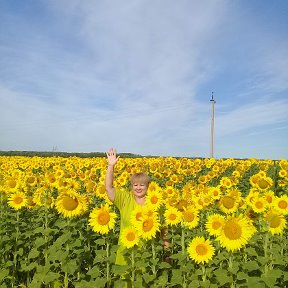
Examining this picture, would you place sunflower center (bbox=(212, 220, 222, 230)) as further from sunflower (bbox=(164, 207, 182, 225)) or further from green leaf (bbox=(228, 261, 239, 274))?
sunflower (bbox=(164, 207, 182, 225))

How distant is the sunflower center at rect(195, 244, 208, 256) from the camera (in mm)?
5055

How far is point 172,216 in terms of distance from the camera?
233 inches

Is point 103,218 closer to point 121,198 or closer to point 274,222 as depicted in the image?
point 121,198

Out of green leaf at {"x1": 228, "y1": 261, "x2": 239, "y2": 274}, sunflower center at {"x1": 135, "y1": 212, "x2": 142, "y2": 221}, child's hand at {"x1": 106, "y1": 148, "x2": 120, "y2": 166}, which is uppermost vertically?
child's hand at {"x1": 106, "y1": 148, "x2": 120, "y2": 166}

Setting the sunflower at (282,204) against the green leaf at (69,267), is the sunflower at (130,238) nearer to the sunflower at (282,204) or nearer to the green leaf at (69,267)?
the green leaf at (69,267)

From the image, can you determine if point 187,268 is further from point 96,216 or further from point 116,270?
point 96,216

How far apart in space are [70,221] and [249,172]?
1600 centimetres

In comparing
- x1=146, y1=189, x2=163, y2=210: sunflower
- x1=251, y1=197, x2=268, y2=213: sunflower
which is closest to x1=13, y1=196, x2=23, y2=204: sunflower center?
x1=146, y1=189, x2=163, y2=210: sunflower

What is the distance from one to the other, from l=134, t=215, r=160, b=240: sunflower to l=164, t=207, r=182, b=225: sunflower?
2.38 feet

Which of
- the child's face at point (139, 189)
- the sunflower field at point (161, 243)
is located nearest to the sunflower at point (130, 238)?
the sunflower field at point (161, 243)

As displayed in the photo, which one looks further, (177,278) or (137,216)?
(137,216)

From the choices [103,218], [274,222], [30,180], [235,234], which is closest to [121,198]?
[103,218]

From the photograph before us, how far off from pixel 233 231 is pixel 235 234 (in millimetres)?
41

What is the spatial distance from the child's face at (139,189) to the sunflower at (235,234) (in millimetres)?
1701
